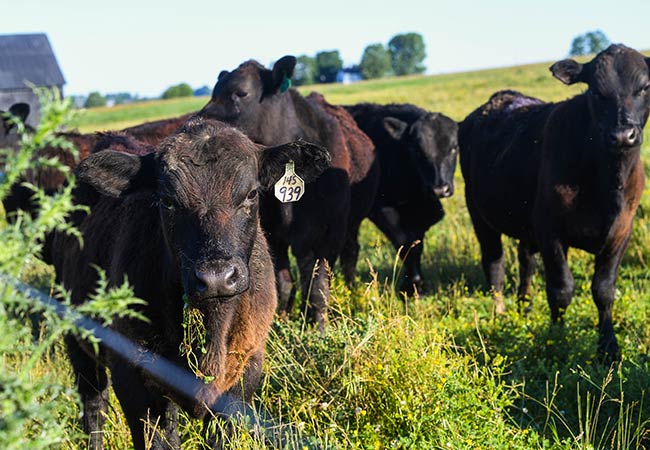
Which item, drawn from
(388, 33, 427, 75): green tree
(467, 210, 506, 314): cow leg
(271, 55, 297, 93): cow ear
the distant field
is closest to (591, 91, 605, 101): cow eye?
(467, 210, 506, 314): cow leg

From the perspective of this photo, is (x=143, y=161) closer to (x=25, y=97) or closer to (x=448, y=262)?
(x=448, y=262)

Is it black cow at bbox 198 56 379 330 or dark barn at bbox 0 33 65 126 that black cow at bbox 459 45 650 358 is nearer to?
black cow at bbox 198 56 379 330

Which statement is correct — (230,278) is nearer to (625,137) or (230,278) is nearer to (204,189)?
(204,189)

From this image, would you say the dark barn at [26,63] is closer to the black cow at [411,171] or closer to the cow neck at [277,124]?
the black cow at [411,171]

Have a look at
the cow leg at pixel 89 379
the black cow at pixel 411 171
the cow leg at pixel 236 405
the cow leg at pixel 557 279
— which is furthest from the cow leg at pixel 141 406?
the black cow at pixel 411 171

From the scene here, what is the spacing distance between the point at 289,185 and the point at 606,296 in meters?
3.23

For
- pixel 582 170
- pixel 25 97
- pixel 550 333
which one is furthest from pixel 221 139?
pixel 25 97

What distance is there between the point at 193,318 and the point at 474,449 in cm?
158

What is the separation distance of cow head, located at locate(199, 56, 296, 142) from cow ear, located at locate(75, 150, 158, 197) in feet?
10.2

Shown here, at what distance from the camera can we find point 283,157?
4.63 meters

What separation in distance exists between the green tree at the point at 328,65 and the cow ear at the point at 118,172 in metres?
111

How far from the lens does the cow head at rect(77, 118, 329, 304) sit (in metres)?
3.72

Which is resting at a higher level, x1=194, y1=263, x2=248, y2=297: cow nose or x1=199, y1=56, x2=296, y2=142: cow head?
x1=199, y1=56, x2=296, y2=142: cow head

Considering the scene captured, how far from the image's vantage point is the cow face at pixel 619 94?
6.33 metres
